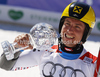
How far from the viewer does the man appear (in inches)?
80.6

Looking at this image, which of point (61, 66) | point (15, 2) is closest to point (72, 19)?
point (61, 66)

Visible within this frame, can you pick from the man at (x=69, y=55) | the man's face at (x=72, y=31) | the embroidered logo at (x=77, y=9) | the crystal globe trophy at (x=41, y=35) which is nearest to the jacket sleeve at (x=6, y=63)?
the man at (x=69, y=55)

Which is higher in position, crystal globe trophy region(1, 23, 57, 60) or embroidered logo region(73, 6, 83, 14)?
embroidered logo region(73, 6, 83, 14)

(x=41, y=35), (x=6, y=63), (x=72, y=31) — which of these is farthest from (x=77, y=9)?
(x=6, y=63)

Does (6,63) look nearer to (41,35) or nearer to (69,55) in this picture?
(41,35)

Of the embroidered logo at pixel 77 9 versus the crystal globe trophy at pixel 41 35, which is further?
the embroidered logo at pixel 77 9

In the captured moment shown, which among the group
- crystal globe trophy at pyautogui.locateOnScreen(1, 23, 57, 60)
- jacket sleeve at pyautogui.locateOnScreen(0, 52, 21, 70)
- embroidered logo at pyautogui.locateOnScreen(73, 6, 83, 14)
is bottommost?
jacket sleeve at pyautogui.locateOnScreen(0, 52, 21, 70)

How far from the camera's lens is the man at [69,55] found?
6.72ft

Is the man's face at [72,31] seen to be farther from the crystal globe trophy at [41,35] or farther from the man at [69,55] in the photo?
the crystal globe trophy at [41,35]

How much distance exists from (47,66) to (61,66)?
18 cm

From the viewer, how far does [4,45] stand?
5.73 ft

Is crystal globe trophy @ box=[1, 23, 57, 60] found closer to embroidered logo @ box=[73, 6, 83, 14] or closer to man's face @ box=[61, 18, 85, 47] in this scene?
man's face @ box=[61, 18, 85, 47]

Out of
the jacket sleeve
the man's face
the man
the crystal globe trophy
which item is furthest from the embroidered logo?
the jacket sleeve

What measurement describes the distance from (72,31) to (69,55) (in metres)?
0.32
